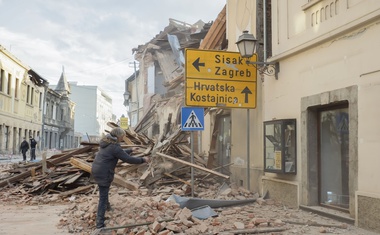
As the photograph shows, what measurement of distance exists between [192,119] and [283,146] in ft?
→ 8.98

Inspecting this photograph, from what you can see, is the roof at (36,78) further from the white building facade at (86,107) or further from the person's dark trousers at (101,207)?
the white building facade at (86,107)

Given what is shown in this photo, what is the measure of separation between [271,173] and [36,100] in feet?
123

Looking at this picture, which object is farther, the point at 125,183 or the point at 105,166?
the point at 125,183

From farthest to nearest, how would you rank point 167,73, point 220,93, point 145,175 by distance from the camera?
point 167,73
point 145,175
point 220,93

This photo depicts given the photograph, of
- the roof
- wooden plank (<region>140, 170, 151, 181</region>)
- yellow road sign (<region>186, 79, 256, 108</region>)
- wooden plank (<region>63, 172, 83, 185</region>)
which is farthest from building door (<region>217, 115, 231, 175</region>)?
the roof

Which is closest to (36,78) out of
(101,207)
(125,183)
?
(125,183)

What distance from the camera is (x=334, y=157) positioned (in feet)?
25.2

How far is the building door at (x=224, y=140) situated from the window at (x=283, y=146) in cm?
390

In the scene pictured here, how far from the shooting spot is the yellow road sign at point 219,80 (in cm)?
962

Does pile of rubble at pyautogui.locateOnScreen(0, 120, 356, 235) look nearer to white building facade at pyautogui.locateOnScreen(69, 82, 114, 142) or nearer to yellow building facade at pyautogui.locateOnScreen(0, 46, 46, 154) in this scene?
yellow building facade at pyautogui.locateOnScreen(0, 46, 46, 154)

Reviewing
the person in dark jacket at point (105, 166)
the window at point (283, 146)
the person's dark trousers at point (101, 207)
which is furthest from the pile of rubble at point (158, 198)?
the window at point (283, 146)

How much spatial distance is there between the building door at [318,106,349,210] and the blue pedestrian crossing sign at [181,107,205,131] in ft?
10.8

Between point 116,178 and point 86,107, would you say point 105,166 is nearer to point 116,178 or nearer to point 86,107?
point 116,178

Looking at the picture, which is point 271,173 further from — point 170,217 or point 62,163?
point 62,163
